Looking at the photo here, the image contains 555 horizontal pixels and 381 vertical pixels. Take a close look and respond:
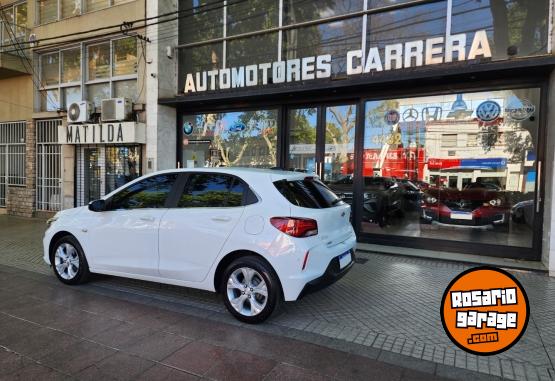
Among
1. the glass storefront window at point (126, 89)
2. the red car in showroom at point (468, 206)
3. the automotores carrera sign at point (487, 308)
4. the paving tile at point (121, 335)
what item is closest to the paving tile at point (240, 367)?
the paving tile at point (121, 335)

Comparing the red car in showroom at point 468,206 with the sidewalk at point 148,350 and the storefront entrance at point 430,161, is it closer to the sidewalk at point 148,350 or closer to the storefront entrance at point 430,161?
the storefront entrance at point 430,161

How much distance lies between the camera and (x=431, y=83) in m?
7.03

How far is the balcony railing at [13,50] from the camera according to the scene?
38.0 ft

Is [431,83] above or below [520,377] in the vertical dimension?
above

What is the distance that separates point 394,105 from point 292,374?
588cm

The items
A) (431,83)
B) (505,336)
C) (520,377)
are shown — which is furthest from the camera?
(431,83)

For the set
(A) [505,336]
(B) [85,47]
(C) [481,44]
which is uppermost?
(B) [85,47]

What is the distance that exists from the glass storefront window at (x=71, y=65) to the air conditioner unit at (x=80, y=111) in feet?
3.83

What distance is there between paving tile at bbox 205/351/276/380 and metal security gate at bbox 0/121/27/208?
12152mm

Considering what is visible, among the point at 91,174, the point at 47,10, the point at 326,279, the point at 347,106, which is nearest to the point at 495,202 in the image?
the point at 347,106

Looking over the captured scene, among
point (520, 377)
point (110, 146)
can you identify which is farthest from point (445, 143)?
point (110, 146)

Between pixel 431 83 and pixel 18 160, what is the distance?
41.3ft

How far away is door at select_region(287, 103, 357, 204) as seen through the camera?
26.5ft

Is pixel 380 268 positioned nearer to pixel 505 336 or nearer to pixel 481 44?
pixel 505 336
